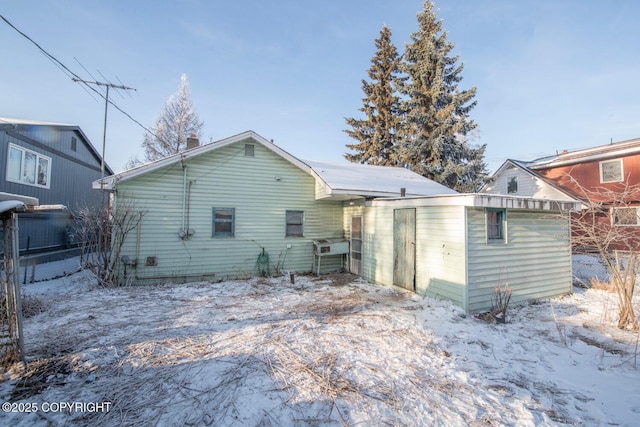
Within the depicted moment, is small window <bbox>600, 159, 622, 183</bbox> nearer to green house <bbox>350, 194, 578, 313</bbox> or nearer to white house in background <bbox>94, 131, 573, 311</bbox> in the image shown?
white house in background <bbox>94, 131, 573, 311</bbox>

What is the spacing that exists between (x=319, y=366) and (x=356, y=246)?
6718mm

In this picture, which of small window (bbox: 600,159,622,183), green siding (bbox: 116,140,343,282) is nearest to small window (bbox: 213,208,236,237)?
green siding (bbox: 116,140,343,282)

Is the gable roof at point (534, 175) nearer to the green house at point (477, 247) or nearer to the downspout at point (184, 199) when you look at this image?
the green house at point (477, 247)

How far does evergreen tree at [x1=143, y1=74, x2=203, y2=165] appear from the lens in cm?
2152

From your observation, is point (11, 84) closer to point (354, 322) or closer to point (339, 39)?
point (354, 322)

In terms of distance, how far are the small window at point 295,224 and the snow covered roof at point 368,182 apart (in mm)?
1536

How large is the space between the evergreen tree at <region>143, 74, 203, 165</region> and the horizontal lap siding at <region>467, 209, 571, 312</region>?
2125 centimetres

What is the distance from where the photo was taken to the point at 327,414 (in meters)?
2.69

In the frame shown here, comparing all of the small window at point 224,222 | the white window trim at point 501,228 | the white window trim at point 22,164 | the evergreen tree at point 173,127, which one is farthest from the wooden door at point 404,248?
the evergreen tree at point 173,127

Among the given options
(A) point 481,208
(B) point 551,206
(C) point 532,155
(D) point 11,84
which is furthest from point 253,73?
(C) point 532,155

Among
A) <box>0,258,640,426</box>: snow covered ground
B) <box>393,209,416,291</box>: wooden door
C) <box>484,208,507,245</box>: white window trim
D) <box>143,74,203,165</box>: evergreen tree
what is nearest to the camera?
<box>0,258,640,426</box>: snow covered ground

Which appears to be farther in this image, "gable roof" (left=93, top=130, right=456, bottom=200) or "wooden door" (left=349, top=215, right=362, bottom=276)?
"wooden door" (left=349, top=215, right=362, bottom=276)

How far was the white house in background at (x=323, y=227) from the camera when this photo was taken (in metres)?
6.25

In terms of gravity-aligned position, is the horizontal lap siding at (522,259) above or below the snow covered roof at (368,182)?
below
